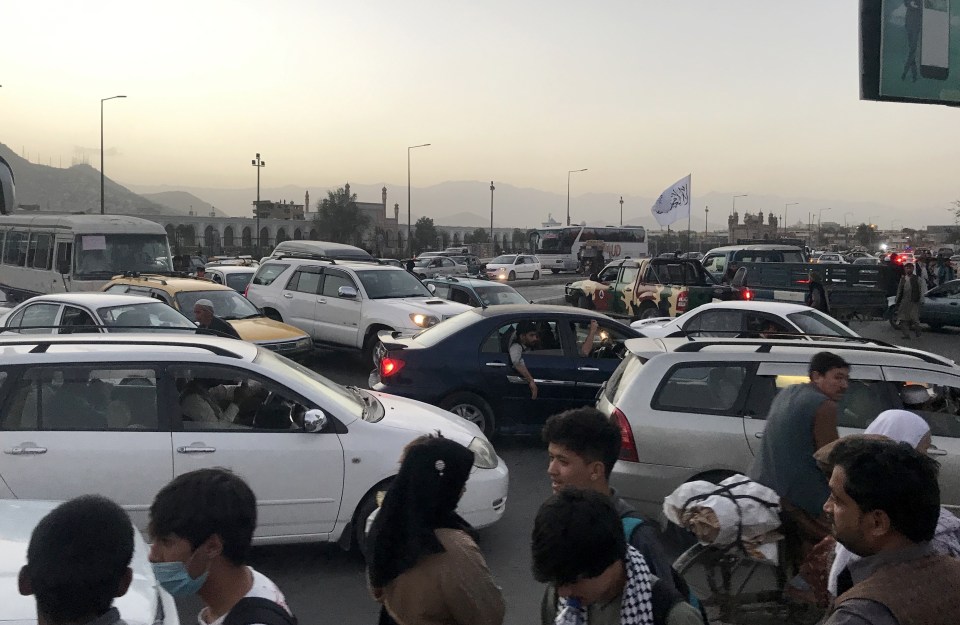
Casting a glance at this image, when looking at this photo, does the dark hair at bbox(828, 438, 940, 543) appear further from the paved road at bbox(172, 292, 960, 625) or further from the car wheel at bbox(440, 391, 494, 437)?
the car wheel at bbox(440, 391, 494, 437)

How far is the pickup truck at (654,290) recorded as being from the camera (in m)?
17.1

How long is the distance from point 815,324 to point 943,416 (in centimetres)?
490

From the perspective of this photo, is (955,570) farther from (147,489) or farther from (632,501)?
(147,489)

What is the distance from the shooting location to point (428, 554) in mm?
2250

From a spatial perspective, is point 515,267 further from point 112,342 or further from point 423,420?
point 112,342

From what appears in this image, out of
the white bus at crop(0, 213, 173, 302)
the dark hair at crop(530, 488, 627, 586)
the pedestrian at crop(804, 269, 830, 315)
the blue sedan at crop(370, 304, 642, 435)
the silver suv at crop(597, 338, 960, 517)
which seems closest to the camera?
the dark hair at crop(530, 488, 627, 586)

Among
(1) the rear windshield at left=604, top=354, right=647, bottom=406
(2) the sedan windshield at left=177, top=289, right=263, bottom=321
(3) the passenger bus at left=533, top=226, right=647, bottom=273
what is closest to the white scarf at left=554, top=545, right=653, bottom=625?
(1) the rear windshield at left=604, top=354, right=647, bottom=406

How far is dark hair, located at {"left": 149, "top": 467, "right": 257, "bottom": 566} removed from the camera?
227cm

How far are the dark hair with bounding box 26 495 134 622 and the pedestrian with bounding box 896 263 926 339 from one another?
64.4 ft

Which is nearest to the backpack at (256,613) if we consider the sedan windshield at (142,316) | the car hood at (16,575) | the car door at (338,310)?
the car hood at (16,575)

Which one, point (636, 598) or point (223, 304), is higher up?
point (223, 304)

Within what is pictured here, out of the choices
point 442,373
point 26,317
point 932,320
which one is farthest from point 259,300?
point 932,320

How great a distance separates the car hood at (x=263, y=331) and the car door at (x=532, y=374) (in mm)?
4434

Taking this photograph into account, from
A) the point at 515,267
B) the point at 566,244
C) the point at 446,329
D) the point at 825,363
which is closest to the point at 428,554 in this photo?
the point at 825,363
